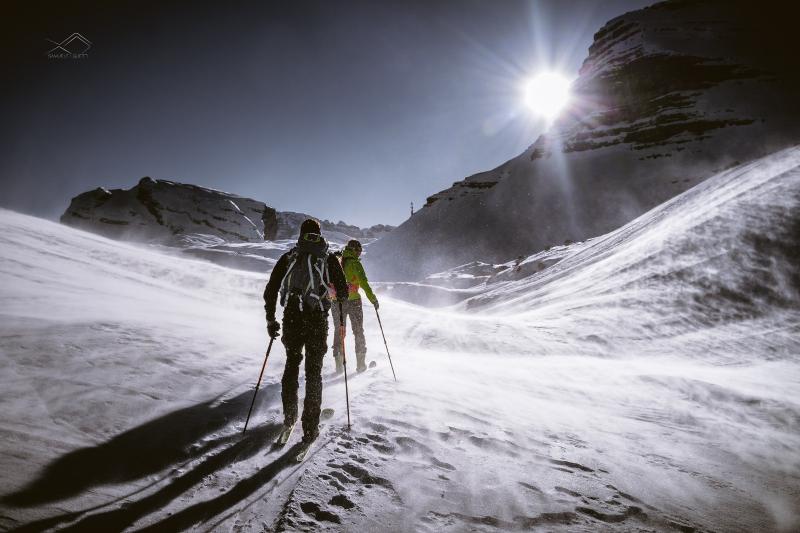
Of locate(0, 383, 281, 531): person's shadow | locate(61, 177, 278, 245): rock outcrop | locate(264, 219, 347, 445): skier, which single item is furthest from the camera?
locate(61, 177, 278, 245): rock outcrop

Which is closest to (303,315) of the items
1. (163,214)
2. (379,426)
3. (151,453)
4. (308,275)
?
(308,275)

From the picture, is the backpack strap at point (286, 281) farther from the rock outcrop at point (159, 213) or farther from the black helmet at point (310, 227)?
the rock outcrop at point (159, 213)

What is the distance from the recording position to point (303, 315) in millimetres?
4176

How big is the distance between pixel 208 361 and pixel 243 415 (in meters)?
1.61

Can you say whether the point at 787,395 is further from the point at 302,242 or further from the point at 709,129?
the point at 709,129

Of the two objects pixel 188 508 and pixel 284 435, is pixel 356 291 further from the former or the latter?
pixel 188 508

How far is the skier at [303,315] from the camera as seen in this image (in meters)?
4.06

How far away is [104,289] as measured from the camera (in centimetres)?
783

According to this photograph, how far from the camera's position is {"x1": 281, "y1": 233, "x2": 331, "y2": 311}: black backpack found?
4.22 m

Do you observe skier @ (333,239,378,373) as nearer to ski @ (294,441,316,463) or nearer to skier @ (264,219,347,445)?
skier @ (264,219,347,445)

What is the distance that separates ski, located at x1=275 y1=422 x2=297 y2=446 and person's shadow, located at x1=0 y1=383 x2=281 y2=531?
124 mm

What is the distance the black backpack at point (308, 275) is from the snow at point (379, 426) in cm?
151

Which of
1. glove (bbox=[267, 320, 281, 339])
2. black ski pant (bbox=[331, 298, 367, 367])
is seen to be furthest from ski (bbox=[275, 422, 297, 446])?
black ski pant (bbox=[331, 298, 367, 367])

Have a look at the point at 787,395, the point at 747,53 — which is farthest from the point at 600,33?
the point at 787,395
